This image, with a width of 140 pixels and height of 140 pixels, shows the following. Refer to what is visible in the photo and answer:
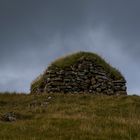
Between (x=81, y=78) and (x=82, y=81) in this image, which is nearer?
(x=82, y=81)

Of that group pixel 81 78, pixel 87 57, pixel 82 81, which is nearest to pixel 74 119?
pixel 82 81

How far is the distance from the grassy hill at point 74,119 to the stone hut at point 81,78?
6.74 metres

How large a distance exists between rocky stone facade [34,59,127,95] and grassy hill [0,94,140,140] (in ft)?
21.8

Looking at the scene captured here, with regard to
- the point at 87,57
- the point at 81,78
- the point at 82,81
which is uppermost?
the point at 87,57

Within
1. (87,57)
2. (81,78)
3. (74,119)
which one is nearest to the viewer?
(74,119)

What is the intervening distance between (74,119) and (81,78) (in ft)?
60.3

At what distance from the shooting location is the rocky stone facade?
3831 centimetres

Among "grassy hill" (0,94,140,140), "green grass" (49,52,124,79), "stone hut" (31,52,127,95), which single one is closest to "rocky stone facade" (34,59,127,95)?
"stone hut" (31,52,127,95)

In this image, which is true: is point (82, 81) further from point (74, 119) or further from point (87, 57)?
point (74, 119)

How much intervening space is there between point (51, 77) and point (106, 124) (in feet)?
63.6

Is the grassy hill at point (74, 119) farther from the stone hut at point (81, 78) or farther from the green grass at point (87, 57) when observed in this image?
the green grass at point (87, 57)

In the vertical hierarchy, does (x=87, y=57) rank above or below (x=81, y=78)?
above

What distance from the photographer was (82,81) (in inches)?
1528

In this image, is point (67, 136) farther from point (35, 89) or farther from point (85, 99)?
point (35, 89)
